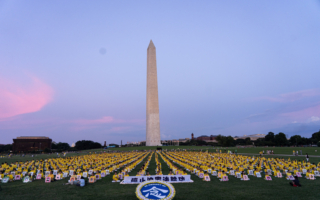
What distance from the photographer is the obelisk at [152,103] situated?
3179 inches

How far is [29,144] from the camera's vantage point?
9425cm

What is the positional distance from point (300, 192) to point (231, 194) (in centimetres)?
416

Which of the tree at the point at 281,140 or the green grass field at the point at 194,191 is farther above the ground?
the tree at the point at 281,140

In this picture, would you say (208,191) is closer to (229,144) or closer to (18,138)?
(229,144)

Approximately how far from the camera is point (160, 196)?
9641 millimetres

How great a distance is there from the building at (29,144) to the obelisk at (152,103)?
157 feet

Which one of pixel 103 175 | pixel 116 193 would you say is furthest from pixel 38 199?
pixel 103 175

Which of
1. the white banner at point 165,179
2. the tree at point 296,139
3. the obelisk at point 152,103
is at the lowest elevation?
the white banner at point 165,179

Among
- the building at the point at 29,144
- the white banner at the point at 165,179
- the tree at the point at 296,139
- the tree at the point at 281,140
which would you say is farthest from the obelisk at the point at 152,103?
the white banner at the point at 165,179

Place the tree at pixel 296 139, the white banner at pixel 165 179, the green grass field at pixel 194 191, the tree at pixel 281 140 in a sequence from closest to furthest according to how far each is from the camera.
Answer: the green grass field at pixel 194 191 → the white banner at pixel 165 179 → the tree at pixel 281 140 → the tree at pixel 296 139

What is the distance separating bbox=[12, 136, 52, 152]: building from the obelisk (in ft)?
157

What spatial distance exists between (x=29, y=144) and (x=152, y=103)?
56278mm

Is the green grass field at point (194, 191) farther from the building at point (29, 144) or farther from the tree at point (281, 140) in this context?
the building at point (29, 144)

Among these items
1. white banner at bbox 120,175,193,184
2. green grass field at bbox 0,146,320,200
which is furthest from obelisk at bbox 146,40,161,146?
white banner at bbox 120,175,193,184
